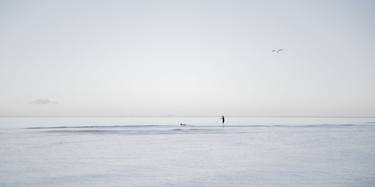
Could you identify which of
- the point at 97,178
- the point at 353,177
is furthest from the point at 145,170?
the point at 353,177

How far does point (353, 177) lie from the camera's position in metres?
13.6

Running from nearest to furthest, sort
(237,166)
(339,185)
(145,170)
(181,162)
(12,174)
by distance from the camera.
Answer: (339,185), (12,174), (145,170), (237,166), (181,162)

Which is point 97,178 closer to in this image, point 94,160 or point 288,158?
point 94,160

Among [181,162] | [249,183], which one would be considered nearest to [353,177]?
[249,183]

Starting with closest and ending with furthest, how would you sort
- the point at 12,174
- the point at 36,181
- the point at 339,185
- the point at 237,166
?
the point at 339,185 < the point at 36,181 < the point at 12,174 < the point at 237,166

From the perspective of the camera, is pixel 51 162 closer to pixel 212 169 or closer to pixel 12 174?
pixel 12 174

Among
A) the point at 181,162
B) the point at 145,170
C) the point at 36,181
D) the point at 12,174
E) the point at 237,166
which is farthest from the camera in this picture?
the point at 181,162

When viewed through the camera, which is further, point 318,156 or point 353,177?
point 318,156

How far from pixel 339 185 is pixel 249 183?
2.96 m

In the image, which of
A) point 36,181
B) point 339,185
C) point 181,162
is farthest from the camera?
point 181,162

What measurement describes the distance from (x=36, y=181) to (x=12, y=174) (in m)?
1.98

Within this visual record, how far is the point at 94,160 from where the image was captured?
1859 cm

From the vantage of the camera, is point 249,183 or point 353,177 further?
point 353,177

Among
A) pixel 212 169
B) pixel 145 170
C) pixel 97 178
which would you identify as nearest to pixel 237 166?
pixel 212 169
